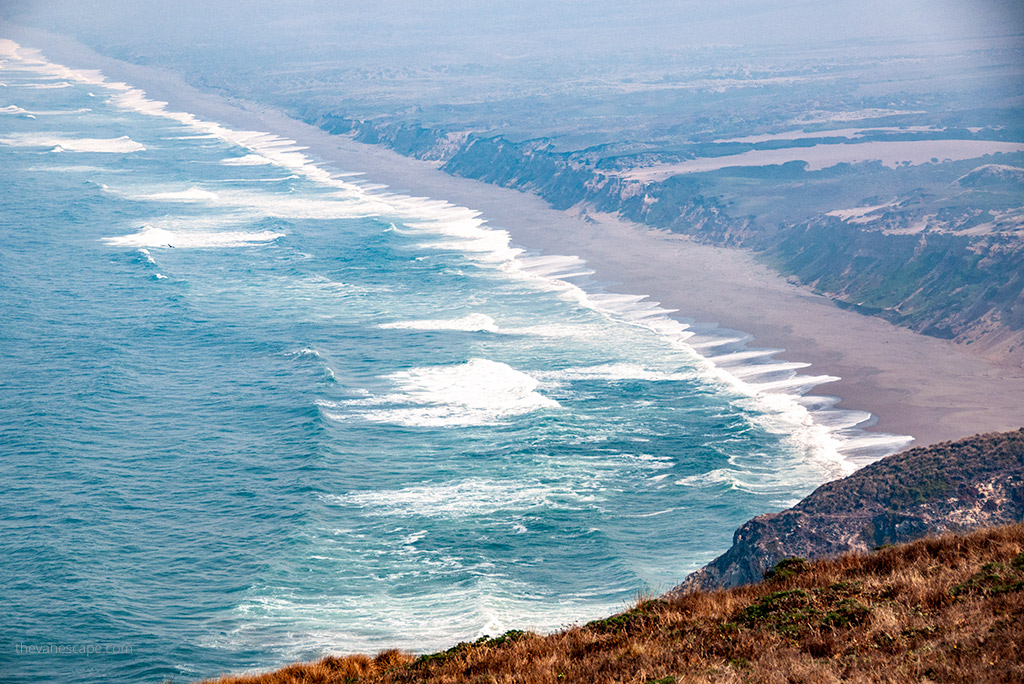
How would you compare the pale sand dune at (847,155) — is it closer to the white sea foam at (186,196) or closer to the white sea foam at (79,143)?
the white sea foam at (186,196)

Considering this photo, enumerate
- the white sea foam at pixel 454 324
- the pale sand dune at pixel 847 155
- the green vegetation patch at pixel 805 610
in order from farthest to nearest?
the pale sand dune at pixel 847 155 → the white sea foam at pixel 454 324 → the green vegetation patch at pixel 805 610

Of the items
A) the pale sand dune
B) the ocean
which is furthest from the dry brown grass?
the pale sand dune

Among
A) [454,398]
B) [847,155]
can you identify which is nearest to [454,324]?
[454,398]

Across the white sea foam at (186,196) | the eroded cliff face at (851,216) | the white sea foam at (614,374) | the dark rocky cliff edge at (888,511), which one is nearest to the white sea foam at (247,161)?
the white sea foam at (186,196)

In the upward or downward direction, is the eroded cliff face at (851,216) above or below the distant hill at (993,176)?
below

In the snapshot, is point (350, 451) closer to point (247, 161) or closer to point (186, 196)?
point (186, 196)

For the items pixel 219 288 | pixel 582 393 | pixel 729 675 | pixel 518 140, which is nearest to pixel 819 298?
pixel 582 393
